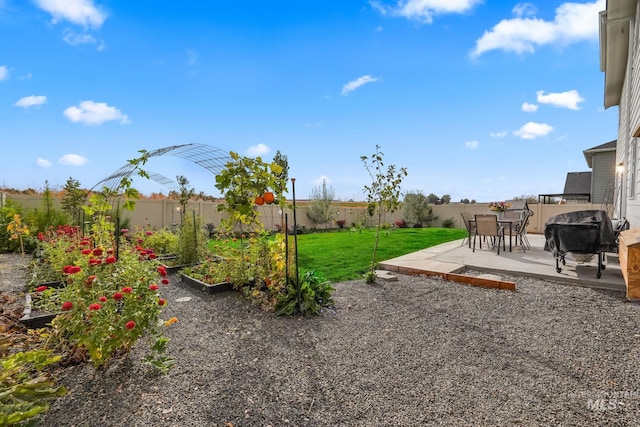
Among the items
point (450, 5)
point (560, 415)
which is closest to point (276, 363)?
point (560, 415)

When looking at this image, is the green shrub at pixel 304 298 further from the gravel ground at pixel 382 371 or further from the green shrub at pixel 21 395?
the green shrub at pixel 21 395

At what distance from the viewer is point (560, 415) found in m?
1.58

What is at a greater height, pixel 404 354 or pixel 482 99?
pixel 482 99

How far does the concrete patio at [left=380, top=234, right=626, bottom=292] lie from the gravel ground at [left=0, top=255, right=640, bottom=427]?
80cm

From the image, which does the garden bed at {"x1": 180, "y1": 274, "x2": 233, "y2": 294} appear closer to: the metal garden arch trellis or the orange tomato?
the orange tomato

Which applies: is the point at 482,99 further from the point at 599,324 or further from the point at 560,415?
the point at 560,415

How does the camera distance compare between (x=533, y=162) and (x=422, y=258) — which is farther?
(x=533, y=162)

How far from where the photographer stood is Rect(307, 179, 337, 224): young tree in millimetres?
14391

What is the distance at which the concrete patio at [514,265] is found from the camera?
159 inches

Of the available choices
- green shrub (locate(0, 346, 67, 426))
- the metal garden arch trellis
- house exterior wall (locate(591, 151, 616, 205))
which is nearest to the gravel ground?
green shrub (locate(0, 346, 67, 426))

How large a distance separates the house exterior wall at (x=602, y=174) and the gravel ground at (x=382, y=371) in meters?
11.7

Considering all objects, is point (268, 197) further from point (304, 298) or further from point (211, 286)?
point (211, 286)

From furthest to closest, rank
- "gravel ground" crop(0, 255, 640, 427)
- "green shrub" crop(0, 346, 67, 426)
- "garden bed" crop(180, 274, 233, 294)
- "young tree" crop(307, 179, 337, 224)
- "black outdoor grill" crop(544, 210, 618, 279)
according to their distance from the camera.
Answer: "young tree" crop(307, 179, 337, 224) → "black outdoor grill" crop(544, 210, 618, 279) → "garden bed" crop(180, 274, 233, 294) → "gravel ground" crop(0, 255, 640, 427) → "green shrub" crop(0, 346, 67, 426)

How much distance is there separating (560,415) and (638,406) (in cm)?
45
